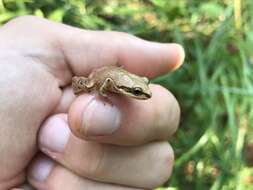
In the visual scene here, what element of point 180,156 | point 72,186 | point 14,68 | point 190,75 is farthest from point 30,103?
point 190,75

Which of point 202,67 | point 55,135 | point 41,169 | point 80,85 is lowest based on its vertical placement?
point 202,67

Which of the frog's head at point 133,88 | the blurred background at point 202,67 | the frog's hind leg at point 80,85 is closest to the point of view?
the frog's head at point 133,88

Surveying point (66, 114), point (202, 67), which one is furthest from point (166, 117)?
point (202, 67)

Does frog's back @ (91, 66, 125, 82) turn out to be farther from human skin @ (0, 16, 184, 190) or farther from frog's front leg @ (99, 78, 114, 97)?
human skin @ (0, 16, 184, 190)

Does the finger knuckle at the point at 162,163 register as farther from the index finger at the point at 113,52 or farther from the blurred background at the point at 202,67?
the blurred background at the point at 202,67

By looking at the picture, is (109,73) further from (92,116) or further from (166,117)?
(166,117)

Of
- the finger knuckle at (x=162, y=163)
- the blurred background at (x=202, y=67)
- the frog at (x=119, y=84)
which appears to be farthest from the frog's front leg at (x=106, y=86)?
the blurred background at (x=202, y=67)

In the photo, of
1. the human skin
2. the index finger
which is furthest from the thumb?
the index finger
